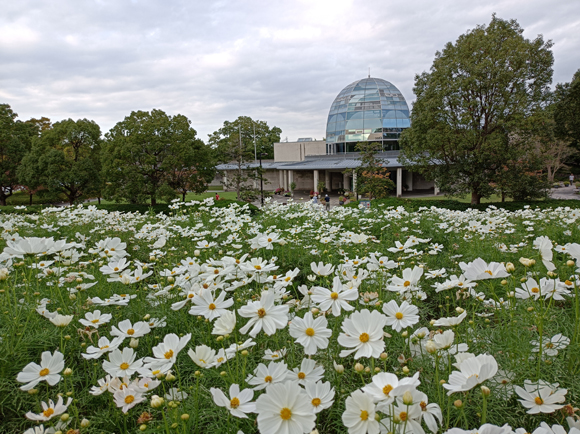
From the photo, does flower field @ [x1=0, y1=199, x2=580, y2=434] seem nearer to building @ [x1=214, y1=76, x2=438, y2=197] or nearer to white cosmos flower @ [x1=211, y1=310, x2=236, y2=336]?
white cosmos flower @ [x1=211, y1=310, x2=236, y2=336]

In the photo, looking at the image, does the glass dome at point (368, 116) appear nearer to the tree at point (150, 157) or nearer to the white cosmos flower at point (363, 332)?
the tree at point (150, 157)

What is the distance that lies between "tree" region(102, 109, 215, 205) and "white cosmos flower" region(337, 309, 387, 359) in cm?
1373

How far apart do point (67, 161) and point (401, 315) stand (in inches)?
727

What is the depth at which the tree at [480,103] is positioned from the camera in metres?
11.5

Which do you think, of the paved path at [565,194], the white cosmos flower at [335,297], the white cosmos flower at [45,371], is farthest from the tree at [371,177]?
the white cosmos flower at [45,371]

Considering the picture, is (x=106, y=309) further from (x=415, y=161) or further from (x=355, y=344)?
(x=415, y=161)

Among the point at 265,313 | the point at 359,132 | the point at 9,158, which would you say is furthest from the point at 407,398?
the point at 359,132

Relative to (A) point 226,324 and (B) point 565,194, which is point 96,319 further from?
(B) point 565,194

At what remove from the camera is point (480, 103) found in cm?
1222

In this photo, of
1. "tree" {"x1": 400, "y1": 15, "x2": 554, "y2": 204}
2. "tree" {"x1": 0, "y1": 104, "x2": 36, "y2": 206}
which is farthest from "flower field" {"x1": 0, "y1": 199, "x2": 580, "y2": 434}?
"tree" {"x1": 0, "y1": 104, "x2": 36, "y2": 206}

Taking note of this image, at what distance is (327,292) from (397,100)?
3010cm

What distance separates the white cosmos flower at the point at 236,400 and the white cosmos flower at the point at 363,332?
28 centimetres

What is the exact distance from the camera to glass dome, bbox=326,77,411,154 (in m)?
27.6

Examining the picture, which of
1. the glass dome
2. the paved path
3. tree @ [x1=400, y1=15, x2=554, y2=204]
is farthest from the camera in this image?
Answer: the glass dome
